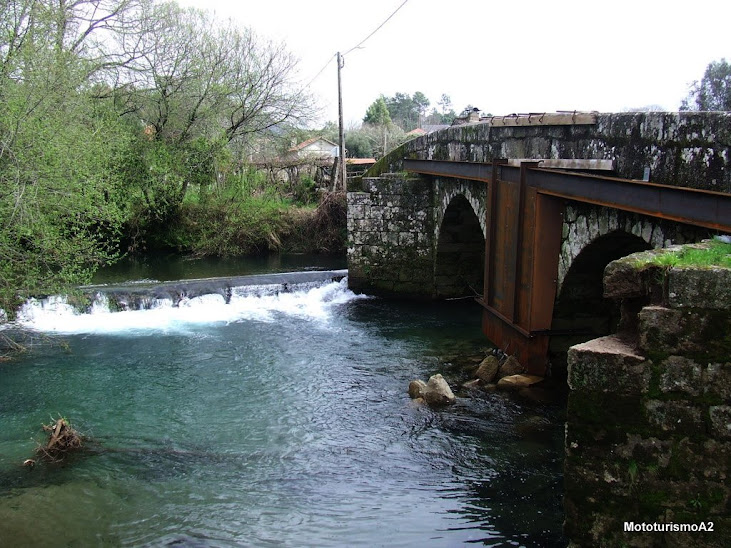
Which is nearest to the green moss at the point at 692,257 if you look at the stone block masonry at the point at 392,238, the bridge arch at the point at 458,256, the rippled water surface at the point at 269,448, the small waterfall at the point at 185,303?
the rippled water surface at the point at 269,448

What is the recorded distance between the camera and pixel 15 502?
227 inches

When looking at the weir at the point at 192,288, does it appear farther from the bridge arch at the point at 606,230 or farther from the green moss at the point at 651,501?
the green moss at the point at 651,501

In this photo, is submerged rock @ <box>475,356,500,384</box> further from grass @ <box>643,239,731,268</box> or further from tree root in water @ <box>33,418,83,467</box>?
tree root in water @ <box>33,418,83,467</box>

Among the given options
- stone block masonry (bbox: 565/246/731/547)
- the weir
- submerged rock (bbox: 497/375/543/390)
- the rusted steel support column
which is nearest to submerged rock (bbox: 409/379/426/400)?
submerged rock (bbox: 497/375/543/390)

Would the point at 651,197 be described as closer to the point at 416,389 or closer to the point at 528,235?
the point at 528,235

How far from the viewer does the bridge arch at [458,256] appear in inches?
526

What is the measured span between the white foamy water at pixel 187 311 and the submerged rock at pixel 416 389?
439cm

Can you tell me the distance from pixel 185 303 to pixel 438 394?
22.4 ft

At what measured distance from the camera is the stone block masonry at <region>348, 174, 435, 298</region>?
1376cm

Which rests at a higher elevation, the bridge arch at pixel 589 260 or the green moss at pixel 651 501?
the bridge arch at pixel 589 260

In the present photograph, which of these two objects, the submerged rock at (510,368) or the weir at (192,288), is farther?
the weir at (192,288)

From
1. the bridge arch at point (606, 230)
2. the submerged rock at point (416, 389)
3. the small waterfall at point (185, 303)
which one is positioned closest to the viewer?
the bridge arch at point (606, 230)

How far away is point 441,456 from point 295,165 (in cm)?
1709

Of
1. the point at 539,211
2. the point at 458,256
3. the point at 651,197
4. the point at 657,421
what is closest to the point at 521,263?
the point at 539,211
